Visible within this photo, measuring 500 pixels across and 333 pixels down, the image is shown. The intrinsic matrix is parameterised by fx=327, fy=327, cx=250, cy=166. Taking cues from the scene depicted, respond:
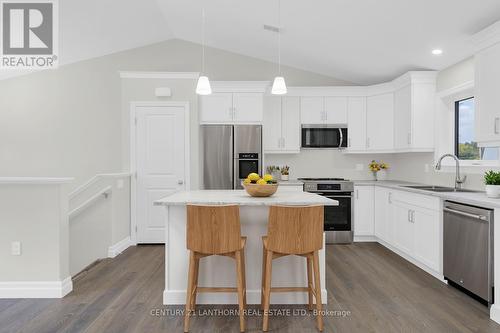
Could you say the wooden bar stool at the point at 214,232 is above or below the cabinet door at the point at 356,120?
below

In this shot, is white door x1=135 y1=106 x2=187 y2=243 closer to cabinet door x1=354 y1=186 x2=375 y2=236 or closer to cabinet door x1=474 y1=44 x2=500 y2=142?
cabinet door x1=354 y1=186 x2=375 y2=236

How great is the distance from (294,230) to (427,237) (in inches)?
81.6

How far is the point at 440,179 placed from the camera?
428 centimetres

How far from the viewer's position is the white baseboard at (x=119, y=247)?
4.32 meters

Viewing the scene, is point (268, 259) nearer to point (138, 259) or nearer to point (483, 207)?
point (483, 207)

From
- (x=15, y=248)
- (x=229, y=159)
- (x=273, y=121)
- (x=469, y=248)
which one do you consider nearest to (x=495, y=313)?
(x=469, y=248)

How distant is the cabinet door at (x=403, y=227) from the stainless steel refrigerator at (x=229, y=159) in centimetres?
194

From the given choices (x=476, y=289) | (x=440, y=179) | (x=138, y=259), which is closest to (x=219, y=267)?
(x=138, y=259)

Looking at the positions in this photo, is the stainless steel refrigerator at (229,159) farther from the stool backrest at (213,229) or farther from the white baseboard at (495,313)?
the white baseboard at (495,313)

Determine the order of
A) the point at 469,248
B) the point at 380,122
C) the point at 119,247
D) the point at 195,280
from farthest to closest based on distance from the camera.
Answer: the point at 380,122
the point at 119,247
the point at 469,248
the point at 195,280

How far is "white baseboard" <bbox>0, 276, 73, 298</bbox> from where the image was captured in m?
3.00

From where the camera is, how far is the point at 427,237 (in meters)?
3.60

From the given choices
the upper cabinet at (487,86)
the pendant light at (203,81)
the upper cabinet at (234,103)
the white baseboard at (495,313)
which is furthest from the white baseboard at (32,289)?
the upper cabinet at (487,86)

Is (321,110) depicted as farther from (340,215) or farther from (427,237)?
(427,237)
